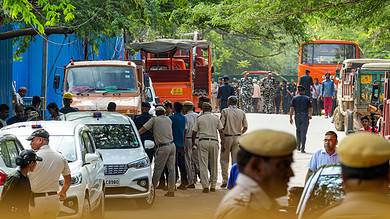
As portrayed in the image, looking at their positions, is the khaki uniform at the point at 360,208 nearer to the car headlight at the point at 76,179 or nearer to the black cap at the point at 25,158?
the black cap at the point at 25,158

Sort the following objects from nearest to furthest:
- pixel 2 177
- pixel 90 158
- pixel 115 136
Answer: pixel 2 177
pixel 90 158
pixel 115 136

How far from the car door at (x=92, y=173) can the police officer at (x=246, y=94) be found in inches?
1379

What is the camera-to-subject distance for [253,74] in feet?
203

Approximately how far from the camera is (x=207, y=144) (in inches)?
785

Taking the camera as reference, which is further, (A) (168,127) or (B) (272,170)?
(A) (168,127)

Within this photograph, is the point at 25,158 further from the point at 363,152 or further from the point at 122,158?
the point at 122,158

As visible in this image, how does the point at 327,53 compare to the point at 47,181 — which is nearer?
the point at 47,181

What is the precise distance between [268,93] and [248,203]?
45809mm

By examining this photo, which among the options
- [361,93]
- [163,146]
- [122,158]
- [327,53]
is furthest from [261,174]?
[327,53]

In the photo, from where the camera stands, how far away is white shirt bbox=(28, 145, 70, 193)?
11.8 m

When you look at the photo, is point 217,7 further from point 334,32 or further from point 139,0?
point 334,32

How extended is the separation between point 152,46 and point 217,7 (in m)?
11.3

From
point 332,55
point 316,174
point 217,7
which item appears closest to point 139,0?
point 217,7

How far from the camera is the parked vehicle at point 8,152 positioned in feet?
41.3
